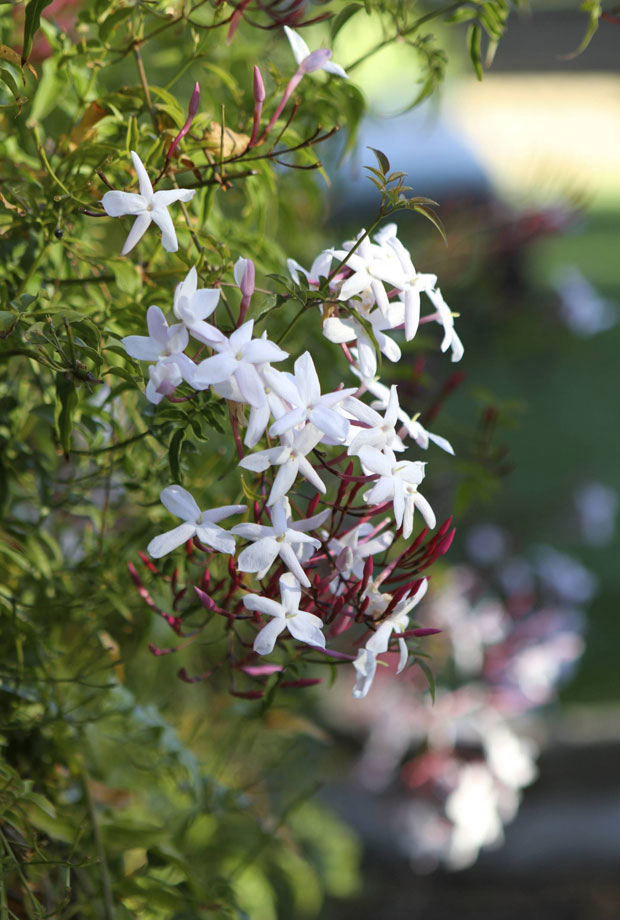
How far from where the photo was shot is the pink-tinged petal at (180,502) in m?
0.59

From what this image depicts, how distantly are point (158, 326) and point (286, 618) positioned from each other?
0.67ft

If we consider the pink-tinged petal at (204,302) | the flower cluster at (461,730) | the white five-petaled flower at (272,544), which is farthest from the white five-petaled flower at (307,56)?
the flower cluster at (461,730)

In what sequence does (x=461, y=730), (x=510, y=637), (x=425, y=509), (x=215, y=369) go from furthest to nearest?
(x=510, y=637), (x=461, y=730), (x=425, y=509), (x=215, y=369)

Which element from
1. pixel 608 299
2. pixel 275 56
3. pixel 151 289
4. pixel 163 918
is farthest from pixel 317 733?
pixel 608 299

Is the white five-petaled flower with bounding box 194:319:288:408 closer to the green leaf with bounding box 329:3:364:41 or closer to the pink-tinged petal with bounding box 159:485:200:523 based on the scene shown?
the pink-tinged petal with bounding box 159:485:200:523

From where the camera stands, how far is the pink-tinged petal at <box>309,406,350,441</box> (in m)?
0.55

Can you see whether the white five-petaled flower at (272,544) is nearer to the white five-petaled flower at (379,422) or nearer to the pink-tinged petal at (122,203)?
the white five-petaled flower at (379,422)

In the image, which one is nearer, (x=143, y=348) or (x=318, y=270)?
(x=143, y=348)

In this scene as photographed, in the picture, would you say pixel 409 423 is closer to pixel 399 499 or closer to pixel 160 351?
pixel 399 499

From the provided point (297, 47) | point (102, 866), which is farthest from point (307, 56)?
point (102, 866)

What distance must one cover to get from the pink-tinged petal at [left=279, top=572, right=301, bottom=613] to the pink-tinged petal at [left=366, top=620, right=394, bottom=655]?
0.19 ft

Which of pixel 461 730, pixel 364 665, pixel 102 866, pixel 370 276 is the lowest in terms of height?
pixel 461 730

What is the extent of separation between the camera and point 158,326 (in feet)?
1.86

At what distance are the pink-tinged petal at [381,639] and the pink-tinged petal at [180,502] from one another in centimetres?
14
